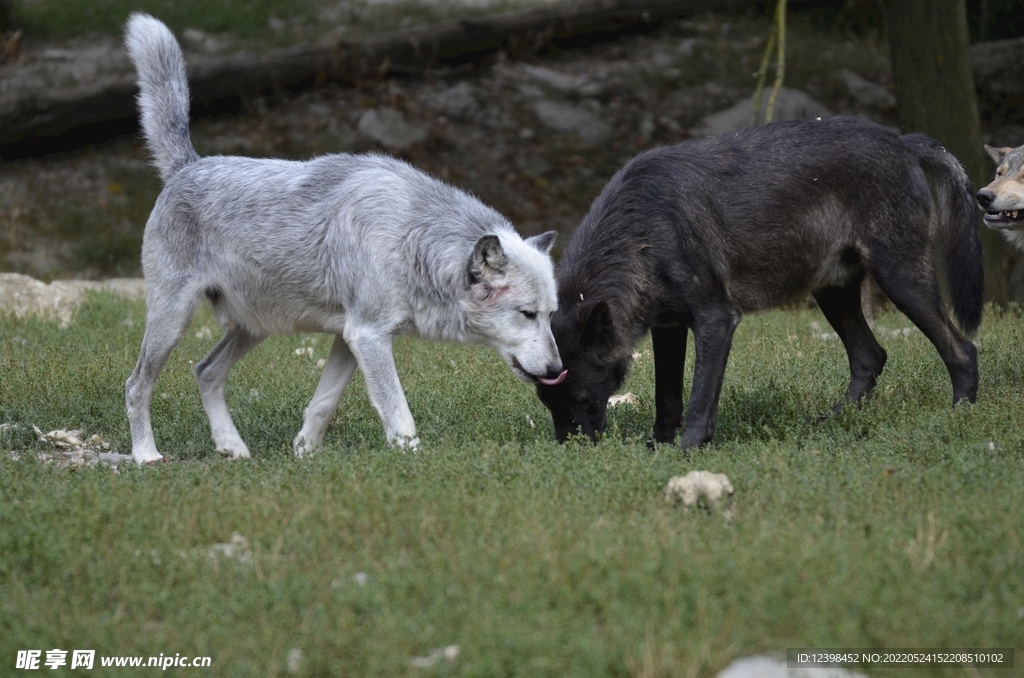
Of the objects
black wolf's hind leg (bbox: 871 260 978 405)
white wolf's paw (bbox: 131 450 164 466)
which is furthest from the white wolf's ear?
white wolf's paw (bbox: 131 450 164 466)

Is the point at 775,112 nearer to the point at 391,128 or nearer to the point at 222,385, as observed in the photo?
the point at 391,128

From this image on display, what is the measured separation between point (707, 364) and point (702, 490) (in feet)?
5.36

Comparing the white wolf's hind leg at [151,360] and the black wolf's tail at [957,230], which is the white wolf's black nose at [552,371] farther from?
the black wolf's tail at [957,230]

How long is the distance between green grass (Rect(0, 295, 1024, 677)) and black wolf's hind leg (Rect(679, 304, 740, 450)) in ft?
0.58

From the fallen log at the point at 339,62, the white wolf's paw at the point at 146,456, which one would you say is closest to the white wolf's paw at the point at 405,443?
the white wolf's paw at the point at 146,456

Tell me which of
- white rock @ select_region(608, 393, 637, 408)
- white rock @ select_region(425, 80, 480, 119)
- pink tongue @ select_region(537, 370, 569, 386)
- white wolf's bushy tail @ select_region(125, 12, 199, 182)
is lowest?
white rock @ select_region(425, 80, 480, 119)

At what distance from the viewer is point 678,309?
662 centimetres

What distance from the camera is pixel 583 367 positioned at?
6602mm

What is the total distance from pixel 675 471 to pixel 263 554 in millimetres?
2109

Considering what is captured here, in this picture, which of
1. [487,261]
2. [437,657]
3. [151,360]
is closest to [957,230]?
[487,261]

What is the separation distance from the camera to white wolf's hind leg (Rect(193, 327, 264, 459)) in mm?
6973

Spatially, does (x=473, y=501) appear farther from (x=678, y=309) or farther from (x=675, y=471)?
(x=678, y=309)

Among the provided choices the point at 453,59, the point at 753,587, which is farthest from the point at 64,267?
the point at 753,587

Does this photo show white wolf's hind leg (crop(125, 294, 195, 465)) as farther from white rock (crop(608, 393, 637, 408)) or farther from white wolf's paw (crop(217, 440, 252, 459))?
white rock (crop(608, 393, 637, 408))
